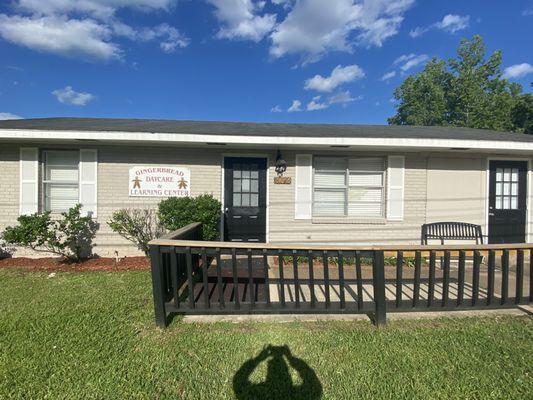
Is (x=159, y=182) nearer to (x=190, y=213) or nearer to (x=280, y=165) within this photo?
(x=190, y=213)

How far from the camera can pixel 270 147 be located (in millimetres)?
6141

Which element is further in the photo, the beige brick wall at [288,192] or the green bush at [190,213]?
the beige brick wall at [288,192]

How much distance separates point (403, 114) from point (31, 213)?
37298 mm

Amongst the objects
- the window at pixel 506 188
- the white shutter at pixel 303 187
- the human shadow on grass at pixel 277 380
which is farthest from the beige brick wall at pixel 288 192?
the human shadow on grass at pixel 277 380

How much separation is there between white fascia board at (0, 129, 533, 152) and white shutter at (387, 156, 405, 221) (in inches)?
28.6

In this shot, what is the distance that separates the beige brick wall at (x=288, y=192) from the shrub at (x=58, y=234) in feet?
0.88

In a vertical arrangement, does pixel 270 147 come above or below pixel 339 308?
above

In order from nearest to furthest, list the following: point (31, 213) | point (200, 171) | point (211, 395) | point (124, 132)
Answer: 1. point (211, 395)
2. point (124, 132)
3. point (31, 213)
4. point (200, 171)

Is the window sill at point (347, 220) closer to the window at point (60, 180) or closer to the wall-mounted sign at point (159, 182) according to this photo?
the wall-mounted sign at point (159, 182)

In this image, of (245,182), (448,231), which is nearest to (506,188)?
(448,231)

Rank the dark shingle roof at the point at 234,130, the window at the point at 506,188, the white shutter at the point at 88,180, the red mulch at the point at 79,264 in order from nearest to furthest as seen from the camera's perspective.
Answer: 1. the red mulch at the point at 79,264
2. the dark shingle roof at the point at 234,130
3. the white shutter at the point at 88,180
4. the window at the point at 506,188

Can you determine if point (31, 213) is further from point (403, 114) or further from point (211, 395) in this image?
point (403, 114)

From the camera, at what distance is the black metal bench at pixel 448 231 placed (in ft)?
20.5

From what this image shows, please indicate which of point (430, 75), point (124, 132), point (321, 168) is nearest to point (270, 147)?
point (321, 168)
